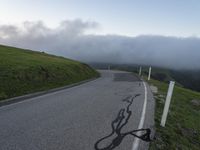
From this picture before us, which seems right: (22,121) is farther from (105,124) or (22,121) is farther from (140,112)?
(140,112)

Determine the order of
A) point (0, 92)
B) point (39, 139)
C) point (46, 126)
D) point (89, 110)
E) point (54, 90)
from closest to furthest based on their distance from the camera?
1. point (39, 139)
2. point (46, 126)
3. point (89, 110)
4. point (0, 92)
5. point (54, 90)

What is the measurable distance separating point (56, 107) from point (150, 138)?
4.10m

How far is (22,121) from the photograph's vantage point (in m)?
6.25

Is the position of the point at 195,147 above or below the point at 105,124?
below

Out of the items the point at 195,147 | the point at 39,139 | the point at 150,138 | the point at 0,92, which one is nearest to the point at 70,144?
the point at 39,139

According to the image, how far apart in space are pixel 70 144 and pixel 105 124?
5.66 feet

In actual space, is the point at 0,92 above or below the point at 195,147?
above

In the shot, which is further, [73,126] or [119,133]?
[73,126]

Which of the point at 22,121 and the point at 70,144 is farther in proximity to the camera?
the point at 22,121

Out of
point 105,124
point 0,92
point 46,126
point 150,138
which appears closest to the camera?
point 150,138

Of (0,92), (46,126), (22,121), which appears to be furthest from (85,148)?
(0,92)

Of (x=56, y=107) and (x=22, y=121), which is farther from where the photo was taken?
(x=56, y=107)

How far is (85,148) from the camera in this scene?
450 cm

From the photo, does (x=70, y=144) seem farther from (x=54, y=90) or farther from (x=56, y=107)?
(x=54, y=90)
